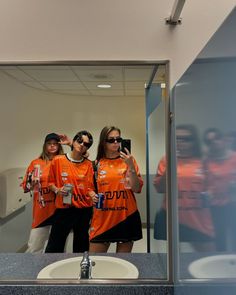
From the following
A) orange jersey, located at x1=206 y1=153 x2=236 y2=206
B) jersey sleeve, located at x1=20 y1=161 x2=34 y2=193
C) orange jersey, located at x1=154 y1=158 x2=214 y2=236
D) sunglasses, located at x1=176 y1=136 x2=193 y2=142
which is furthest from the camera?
jersey sleeve, located at x1=20 y1=161 x2=34 y2=193

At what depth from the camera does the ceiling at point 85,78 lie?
1.15 meters

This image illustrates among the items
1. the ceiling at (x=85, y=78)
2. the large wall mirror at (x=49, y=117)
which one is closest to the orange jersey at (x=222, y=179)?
the ceiling at (x=85, y=78)

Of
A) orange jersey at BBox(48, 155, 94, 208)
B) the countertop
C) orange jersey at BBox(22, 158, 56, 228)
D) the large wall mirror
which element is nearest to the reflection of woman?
the countertop

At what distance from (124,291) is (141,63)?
0.93 m

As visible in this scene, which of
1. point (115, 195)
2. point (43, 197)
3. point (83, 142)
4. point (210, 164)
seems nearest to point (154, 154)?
point (115, 195)

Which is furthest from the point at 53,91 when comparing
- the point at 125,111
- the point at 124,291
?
the point at 124,291

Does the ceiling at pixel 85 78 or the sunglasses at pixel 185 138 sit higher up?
the ceiling at pixel 85 78

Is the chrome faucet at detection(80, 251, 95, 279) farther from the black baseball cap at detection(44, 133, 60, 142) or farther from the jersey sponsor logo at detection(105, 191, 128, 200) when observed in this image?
the black baseball cap at detection(44, 133, 60, 142)

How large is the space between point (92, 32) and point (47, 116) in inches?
25.1

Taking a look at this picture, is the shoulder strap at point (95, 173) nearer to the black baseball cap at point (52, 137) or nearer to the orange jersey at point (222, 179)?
the black baseball cap at point (52, 137)

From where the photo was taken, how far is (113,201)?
1.36 m

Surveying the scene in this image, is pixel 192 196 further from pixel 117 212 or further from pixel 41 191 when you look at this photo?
pixel 41 191

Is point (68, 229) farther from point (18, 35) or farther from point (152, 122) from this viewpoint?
point (18, 35)

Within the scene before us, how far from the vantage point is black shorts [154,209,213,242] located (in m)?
0.62
